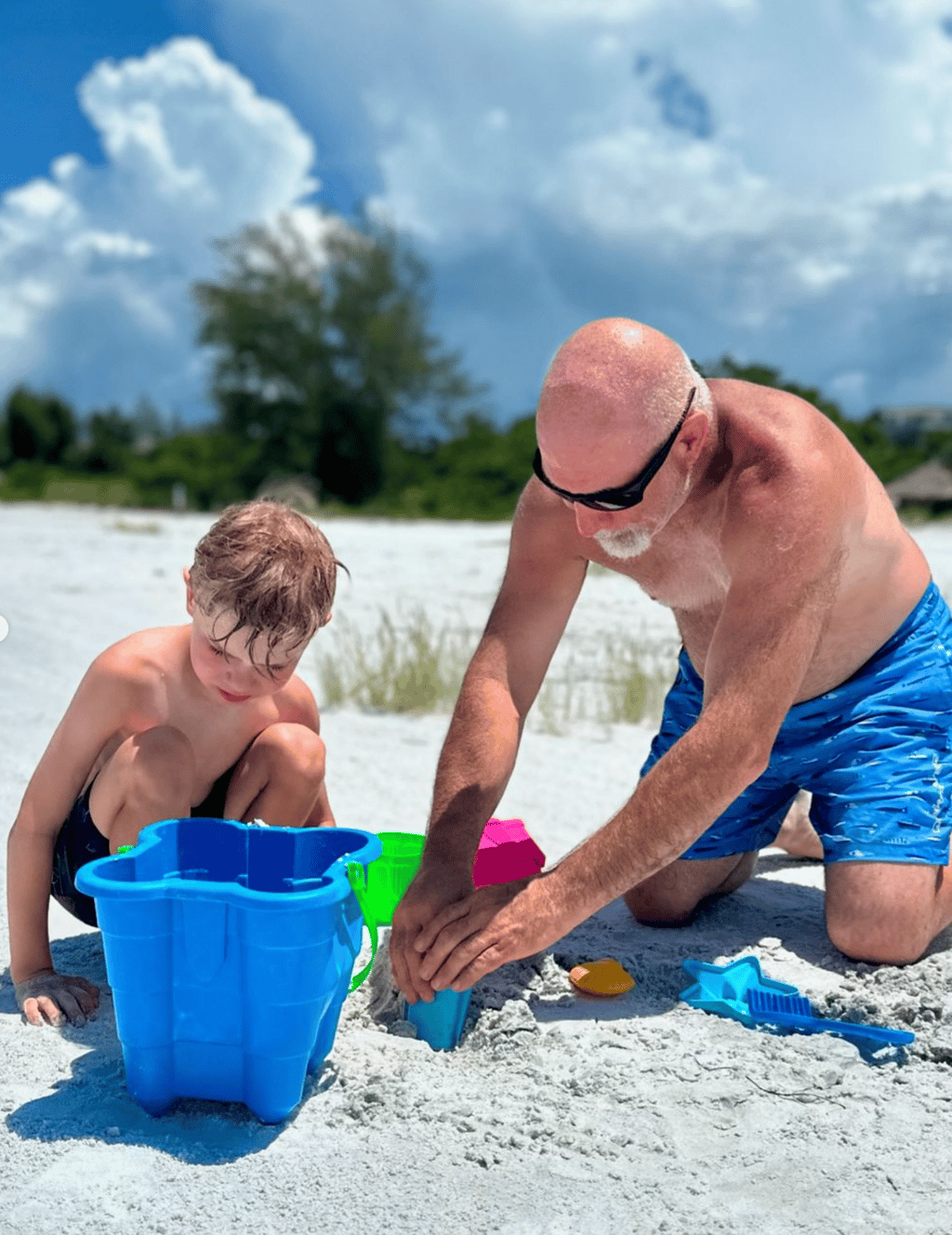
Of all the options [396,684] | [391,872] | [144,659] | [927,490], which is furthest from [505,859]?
[927,490]

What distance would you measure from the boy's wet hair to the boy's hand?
0.69m

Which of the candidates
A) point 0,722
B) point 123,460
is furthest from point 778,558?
point 123,460

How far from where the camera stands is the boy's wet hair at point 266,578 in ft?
6.33

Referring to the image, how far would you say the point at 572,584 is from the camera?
252 centimetres

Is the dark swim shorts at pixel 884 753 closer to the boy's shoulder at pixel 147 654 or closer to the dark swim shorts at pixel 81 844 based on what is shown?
the dark swim shorts at pixel 81 844

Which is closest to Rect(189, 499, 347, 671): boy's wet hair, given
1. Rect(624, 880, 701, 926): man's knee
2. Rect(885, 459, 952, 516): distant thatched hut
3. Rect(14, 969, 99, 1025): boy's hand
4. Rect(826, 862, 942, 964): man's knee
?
Rect(14, 969, 99, 1025): boy's hand

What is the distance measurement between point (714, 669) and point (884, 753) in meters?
0.73

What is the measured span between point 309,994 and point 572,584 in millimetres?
1122

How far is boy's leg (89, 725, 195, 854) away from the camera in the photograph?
6.70ft

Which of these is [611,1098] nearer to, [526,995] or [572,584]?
[526,995]

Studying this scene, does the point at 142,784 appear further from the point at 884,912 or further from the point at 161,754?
the point at 884,912

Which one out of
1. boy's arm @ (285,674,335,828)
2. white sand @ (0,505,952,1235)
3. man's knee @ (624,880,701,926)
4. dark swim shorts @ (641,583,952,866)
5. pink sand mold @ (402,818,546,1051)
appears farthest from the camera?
man's knee @ (624,880,701,926)

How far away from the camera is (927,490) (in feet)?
47.8

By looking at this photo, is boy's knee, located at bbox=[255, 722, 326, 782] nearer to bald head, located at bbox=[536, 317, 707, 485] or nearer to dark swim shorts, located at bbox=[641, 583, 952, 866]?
bald head, located at bbox=[536, 317, 707, 485]
